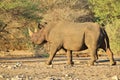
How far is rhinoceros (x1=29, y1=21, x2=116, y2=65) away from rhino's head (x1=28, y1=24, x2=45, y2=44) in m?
0.52

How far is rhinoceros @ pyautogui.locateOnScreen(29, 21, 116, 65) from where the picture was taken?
21.4 metres

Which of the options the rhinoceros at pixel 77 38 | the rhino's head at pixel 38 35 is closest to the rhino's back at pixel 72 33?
the rhinoceros at pixel 77 38

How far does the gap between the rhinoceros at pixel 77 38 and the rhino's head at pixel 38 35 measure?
1.71 feet

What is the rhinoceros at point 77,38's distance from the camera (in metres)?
21.4

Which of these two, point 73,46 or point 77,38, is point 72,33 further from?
point 73,46

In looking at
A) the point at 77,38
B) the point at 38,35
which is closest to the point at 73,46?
the point at 77,38

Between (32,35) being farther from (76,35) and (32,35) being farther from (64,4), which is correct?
(64,4)

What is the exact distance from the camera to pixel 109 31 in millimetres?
31812

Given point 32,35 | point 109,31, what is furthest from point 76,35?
point 109,31

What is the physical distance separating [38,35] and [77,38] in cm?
234

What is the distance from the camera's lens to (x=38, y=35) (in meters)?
23.2

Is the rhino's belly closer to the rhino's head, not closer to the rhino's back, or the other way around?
the rhino's back

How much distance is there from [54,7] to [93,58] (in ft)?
65.4

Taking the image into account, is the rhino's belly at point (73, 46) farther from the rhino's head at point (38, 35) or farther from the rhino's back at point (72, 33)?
the rhino's head at point (38, 35)
